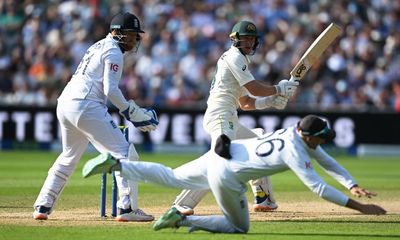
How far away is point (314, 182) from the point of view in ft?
24.0

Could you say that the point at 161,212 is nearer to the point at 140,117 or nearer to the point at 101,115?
the point at 140,117

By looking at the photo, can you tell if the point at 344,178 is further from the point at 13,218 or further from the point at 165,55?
the point at 165,55

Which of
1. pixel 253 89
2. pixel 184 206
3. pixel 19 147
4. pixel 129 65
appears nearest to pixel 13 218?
pixel 184 206

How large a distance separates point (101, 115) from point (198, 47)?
42.9 ft

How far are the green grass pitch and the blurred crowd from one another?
5.57m

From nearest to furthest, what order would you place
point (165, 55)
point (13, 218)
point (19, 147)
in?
point (13, 218) < point (19, 147) < point (165, 55)

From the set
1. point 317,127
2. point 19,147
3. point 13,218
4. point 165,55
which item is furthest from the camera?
point 165,55

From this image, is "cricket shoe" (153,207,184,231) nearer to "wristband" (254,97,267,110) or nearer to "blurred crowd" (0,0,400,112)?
"wristband" (254,97,267,110)

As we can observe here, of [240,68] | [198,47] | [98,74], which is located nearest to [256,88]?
[240,68]

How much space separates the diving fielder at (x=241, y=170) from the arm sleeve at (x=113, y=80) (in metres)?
0.76

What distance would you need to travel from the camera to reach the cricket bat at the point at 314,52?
979 cm

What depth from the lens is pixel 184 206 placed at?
911 centimetres

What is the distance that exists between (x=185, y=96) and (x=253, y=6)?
3.58 metres

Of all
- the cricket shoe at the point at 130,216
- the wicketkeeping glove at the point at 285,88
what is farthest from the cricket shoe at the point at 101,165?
the wicketkeeping glove at the point at 285,88
